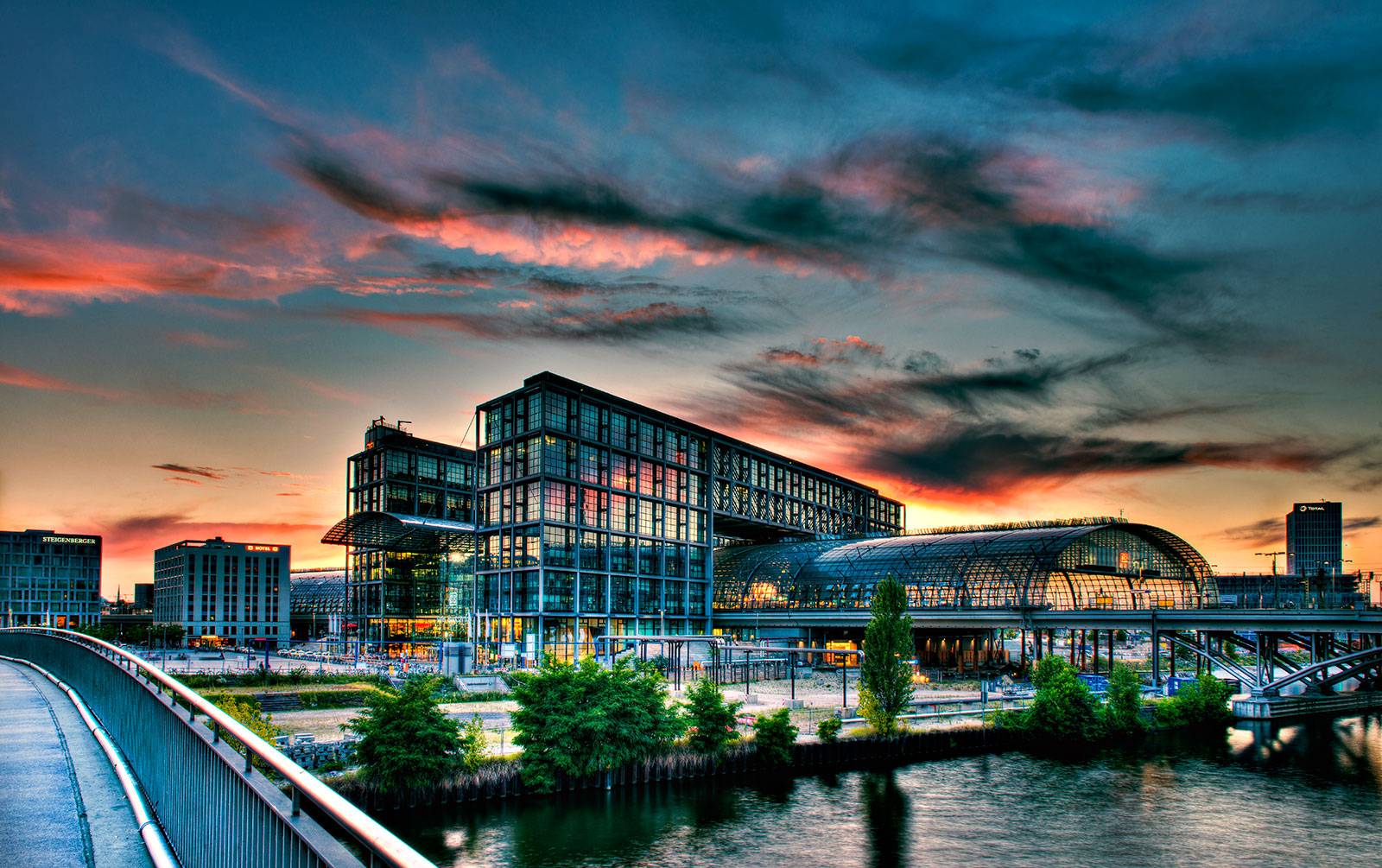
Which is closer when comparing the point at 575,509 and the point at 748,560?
the point at 575,509

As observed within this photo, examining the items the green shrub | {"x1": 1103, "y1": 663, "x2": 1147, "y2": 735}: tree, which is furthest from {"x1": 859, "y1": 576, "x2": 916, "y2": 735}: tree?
{"x1": 1103, "y1": 663, "x2": 1147, "y2": 735}: tree

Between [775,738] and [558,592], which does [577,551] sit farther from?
[775,738]

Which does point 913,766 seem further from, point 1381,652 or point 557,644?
point 557,644

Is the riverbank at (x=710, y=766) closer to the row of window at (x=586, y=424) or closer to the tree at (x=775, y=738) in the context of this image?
the tree at (x=775, y=738)

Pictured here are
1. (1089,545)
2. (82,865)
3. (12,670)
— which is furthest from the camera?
(1089,545)

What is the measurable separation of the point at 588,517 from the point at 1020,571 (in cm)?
5561

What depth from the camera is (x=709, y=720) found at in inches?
1984

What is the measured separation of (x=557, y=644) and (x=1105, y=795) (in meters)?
78.7

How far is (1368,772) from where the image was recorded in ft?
180

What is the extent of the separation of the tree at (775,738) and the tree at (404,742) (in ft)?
58.1

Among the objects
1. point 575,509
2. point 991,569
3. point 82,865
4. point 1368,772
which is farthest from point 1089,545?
point 82,865

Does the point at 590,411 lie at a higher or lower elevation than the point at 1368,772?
higher

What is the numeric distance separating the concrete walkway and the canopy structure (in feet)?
317

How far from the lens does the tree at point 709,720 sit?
49.7 metres
